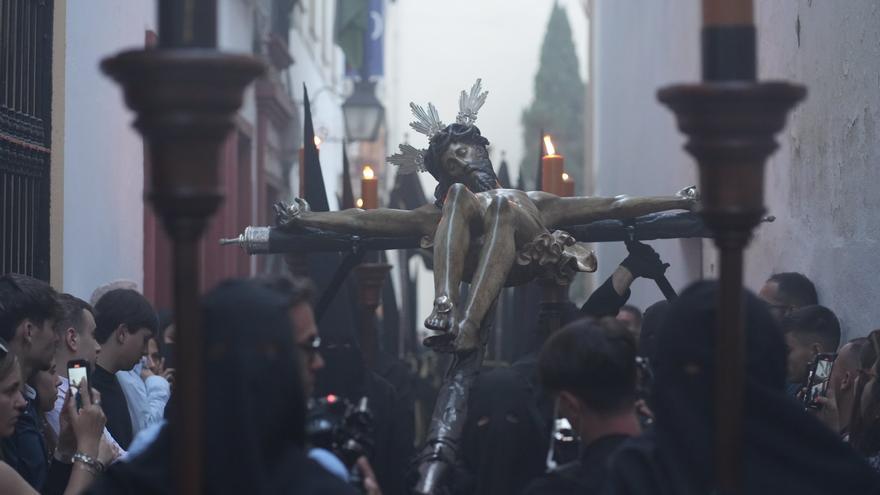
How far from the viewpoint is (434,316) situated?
4668mm

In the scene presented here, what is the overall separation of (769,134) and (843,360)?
109 inches

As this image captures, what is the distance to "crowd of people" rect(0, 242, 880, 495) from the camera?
2916 mm

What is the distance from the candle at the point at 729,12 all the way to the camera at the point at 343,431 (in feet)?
3.87

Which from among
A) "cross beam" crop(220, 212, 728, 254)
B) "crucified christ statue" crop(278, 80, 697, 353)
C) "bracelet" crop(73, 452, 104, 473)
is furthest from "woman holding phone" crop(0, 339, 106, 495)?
"crucified christ statue" crop(278, 80, 697, 353)

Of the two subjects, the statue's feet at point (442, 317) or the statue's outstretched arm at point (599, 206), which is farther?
the statue's outstretched arm at point (599, 206)

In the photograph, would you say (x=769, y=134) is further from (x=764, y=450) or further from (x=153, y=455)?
(x=153, y=455)

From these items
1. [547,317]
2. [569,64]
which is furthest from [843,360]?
[569,64]

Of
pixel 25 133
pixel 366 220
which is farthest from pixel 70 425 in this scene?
pixel 25 133

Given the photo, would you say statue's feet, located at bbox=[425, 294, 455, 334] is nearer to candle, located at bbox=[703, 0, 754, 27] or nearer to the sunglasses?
the sunglasses

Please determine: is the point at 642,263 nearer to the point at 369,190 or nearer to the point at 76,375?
the point at 369,190

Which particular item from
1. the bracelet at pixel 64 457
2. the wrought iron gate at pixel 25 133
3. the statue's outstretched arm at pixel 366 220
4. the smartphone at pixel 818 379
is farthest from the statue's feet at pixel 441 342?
the wrought iron gate at pixel 25 133

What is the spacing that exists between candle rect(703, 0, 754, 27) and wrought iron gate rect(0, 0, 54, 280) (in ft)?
17.9

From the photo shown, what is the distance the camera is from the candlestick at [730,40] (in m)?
2.88

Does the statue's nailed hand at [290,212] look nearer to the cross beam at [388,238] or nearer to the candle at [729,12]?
the cross beam at [388,238]
